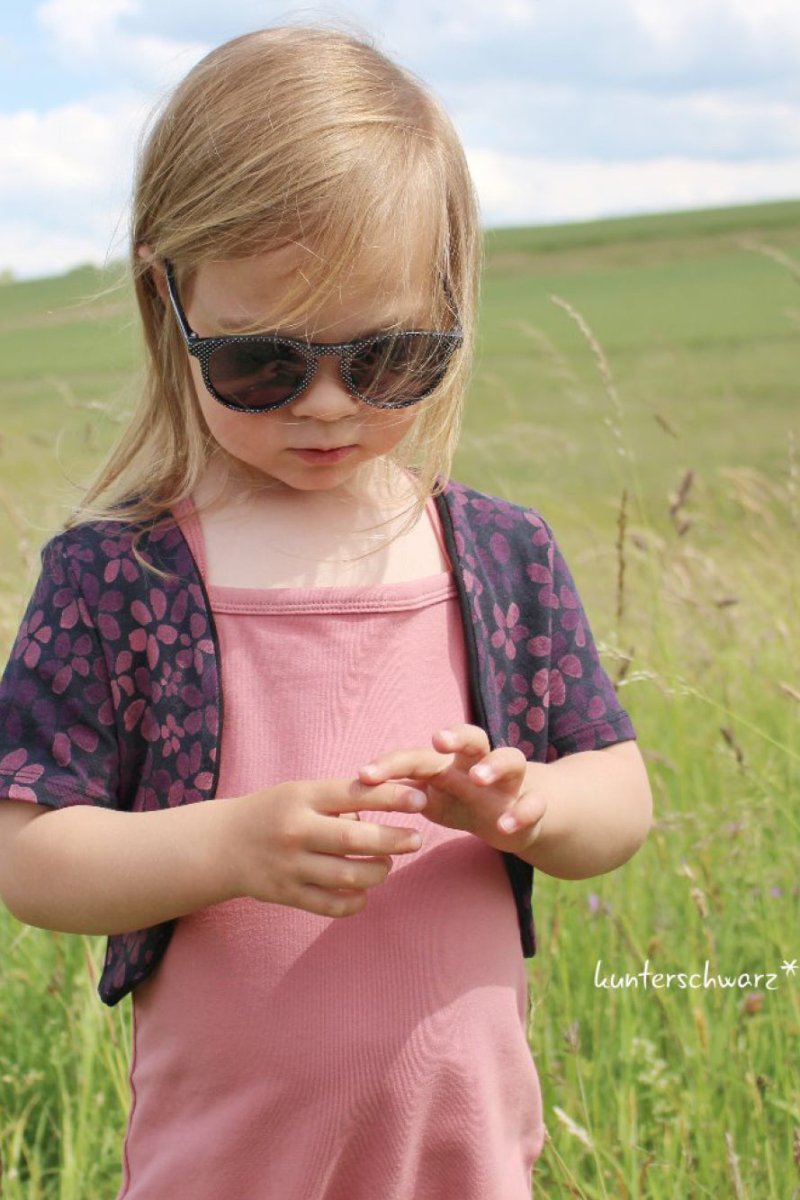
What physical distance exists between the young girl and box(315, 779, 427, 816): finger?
5 cm

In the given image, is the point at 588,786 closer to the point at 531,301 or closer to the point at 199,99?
the point at 199,99

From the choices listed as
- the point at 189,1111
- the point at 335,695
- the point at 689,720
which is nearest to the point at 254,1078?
the point at 189,1111

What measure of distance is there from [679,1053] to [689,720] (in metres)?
1.52

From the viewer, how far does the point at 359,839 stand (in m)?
1.28

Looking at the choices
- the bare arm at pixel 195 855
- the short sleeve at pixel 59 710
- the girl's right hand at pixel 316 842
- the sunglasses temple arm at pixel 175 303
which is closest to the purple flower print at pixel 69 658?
the short sleeve at pixel 59 710

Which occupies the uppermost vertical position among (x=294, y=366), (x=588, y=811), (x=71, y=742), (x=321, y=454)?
(x=294, y=366)

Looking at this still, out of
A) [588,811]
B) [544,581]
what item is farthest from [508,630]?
[588,811]

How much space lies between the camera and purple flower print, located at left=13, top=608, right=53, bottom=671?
1438 mm

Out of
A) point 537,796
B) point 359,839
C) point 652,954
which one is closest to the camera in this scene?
point 359,839

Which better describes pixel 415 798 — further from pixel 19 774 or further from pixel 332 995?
pixel 19 774

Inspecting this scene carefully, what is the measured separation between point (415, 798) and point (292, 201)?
614mm

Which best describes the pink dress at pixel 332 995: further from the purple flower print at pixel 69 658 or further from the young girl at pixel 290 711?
the purple flower print at pixel 69 658

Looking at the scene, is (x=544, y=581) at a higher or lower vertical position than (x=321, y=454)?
lower

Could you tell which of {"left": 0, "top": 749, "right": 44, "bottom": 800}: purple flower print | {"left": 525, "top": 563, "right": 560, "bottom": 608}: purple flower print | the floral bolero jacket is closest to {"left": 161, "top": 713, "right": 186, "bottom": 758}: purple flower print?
the floral bolero jacket
